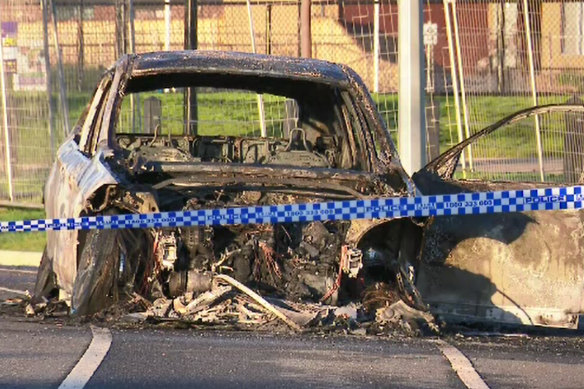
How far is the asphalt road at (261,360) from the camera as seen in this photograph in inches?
280

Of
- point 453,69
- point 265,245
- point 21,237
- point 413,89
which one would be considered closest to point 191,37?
point 21,237

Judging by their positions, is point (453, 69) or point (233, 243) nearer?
point (233, 243)

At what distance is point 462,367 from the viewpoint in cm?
771

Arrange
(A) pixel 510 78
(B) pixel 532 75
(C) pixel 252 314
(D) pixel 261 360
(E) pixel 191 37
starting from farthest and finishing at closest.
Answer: (A) pixel 510 78, (B) pixel 532 75, (E) pixel 191 37, (C) pixel 252 314, (D) pixel 261 360

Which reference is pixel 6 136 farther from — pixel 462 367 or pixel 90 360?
pixel 462 367

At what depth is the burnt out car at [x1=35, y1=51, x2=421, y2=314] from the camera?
9.09m

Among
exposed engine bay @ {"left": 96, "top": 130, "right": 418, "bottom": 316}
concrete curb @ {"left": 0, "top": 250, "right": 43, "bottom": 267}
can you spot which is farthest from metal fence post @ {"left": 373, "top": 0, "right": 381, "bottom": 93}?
exposed engine bay @ {"left": 96, "top": 130, "right": 418, "bottom": 316}

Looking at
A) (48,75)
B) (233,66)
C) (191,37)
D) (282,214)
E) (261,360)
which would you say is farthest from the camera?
(48,75)

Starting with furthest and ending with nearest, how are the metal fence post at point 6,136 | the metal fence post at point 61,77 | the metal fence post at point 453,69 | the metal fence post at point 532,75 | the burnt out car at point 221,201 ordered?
the metal fence post at point 532,75, the metal fence post at point 453,69, the metal fence post at point 6,136, the metal fence post at point 61,77, the burnt out car at point 221,201

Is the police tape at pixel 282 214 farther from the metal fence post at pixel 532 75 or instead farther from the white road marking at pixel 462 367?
the metal fence post at pixel 532 75

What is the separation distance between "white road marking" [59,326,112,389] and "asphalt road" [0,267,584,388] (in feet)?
0.05

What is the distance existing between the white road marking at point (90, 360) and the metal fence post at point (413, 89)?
17.1 ft

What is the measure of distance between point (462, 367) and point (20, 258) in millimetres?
8209

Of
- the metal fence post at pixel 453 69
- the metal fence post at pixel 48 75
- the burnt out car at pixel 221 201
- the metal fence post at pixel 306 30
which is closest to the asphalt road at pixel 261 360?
the burnt out car at pixel 221 201
